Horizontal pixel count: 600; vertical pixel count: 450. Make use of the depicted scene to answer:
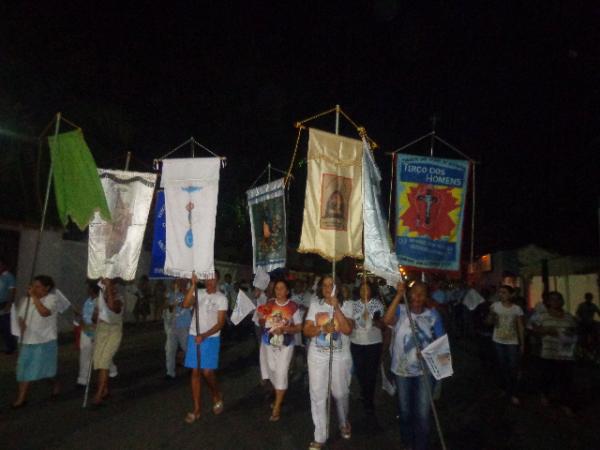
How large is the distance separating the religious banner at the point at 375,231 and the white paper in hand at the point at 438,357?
2.32 ft

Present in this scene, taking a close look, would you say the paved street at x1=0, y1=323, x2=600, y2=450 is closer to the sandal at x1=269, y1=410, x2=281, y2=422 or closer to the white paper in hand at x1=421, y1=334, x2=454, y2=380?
the sandal at x1=269, y1=410, x2=281, y2=422

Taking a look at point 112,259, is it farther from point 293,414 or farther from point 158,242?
point 293,414

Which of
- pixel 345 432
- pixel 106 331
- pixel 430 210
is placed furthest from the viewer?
pixel 106 331

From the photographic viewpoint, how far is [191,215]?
7320mm

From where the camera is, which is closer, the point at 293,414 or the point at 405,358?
the point at 405,358

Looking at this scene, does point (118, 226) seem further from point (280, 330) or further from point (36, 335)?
point (280, 330)

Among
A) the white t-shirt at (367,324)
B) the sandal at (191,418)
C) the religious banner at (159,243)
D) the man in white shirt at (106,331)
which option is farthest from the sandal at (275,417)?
the religious banner at (159,243)

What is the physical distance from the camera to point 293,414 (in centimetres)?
751

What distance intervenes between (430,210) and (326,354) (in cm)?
195

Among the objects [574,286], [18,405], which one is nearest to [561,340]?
[18,405]

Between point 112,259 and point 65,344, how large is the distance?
24.9ft

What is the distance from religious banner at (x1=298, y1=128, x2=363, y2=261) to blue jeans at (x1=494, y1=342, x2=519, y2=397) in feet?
9.96

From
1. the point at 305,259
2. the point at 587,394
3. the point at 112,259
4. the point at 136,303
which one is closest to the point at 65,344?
the point at 136,303

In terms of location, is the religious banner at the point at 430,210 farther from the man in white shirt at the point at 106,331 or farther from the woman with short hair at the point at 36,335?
the woman with short hair at the point at 36,335
